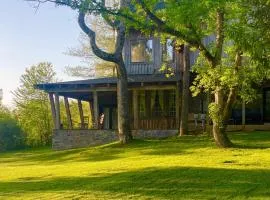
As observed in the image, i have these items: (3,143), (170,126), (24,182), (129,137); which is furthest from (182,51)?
(3,143)

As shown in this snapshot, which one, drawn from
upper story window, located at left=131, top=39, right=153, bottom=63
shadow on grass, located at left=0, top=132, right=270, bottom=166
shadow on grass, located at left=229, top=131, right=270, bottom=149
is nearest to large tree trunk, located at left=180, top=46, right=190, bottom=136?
shadow on grass, located at left=0, top=132, right=270, bottom=166

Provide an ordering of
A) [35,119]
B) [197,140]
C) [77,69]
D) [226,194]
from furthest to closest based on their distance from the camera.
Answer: [35,119]
[77,69]
[197,140]
[226,194]

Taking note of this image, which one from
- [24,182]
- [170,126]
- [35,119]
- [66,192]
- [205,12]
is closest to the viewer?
[66,192]

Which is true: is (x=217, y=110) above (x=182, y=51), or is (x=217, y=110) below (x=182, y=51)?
below

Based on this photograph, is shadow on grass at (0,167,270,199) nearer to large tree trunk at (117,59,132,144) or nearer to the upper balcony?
large tree trunk at (117,59,132,144)

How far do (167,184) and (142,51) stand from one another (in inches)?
759

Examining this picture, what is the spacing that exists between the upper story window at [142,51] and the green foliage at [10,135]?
18.5 meters

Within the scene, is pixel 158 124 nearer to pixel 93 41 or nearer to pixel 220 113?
pixel 93 41

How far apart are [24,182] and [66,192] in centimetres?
301

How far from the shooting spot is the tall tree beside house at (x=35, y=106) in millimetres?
44844

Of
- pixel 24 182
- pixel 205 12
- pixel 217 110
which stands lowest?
pixel 24 182

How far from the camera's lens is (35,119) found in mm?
44938

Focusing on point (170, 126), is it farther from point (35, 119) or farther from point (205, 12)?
point (35, 119)

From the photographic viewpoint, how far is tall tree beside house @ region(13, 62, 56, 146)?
44844mm
